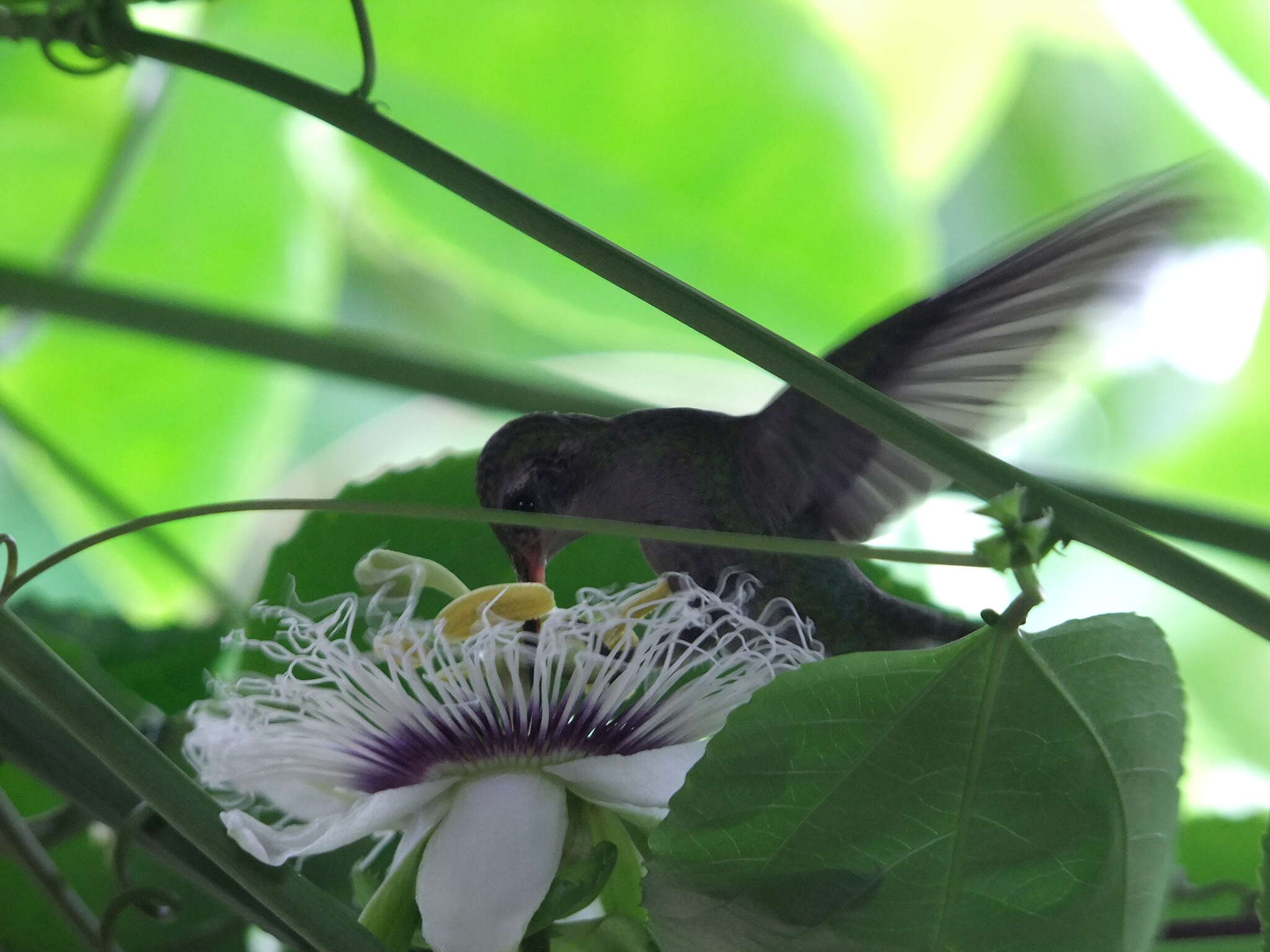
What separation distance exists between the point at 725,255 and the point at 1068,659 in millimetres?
632

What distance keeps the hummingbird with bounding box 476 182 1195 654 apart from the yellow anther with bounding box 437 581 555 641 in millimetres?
13

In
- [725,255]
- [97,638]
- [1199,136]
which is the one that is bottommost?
[97,638]

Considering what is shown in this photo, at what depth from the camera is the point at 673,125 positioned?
2.84 ft

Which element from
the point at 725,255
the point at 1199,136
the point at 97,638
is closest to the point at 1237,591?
the point at 97,638

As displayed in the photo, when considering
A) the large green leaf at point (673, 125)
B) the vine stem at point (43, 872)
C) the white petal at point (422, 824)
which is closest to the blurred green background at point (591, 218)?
the large green leaf at point (673, 125)

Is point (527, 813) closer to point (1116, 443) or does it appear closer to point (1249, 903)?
point (1249, 903)

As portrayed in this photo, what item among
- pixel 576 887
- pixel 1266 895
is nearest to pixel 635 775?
pixel 576 887

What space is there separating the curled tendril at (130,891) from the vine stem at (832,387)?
0.53ft

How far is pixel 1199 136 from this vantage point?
105 cm

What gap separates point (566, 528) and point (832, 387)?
68 mm

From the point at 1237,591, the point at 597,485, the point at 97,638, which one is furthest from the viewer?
the point at 97,638

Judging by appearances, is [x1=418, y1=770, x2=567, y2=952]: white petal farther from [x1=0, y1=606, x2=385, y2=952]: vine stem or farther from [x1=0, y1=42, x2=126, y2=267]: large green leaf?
[x1=0, y1=42, x2=126, y2=267]: large green leaf

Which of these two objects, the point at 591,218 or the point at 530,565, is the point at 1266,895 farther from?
the point at 591,218

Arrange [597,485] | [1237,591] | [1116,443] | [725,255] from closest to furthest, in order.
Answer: [1237,591]
[597,485]
[725,255]
[1116,443]
